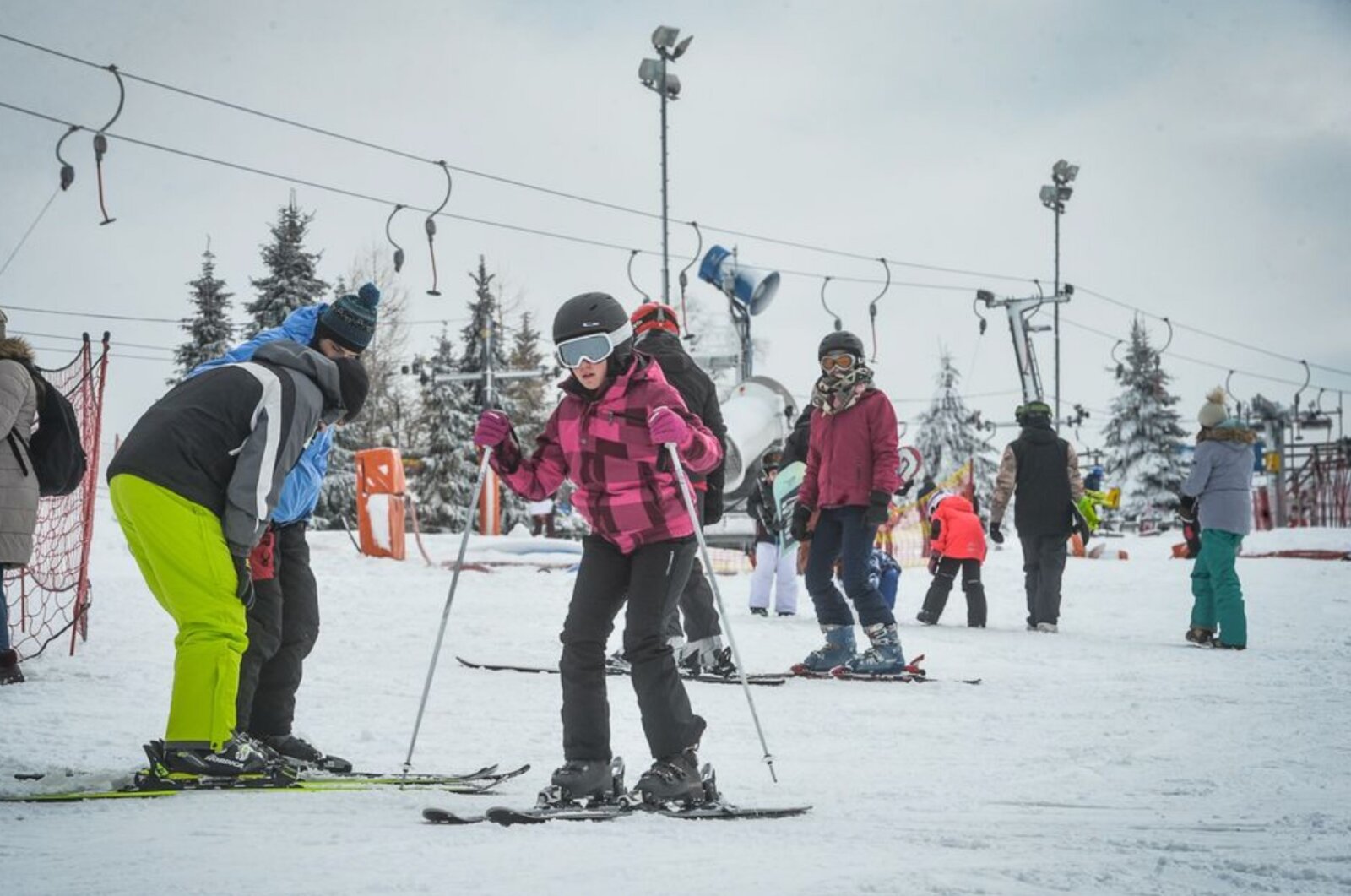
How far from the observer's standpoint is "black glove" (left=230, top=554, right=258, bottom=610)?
12.1 ft

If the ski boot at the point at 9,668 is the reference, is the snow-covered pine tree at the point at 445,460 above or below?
above

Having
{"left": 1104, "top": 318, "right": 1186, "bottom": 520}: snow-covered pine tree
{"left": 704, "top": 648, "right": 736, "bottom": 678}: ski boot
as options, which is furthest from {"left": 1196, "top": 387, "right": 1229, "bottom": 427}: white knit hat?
{"left": 1104, "top": 318, "right": 1186, "bottom": 520}: snow-covered pine tree

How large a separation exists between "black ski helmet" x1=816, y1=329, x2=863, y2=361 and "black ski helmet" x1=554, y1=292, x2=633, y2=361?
3350mm

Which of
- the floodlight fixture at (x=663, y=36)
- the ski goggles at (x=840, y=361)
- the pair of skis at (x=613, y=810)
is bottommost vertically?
the pair of skis at (x=613, y=810)

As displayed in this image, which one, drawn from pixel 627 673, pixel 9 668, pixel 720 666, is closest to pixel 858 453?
pixel 720 666

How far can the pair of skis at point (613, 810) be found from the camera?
3.06 meters

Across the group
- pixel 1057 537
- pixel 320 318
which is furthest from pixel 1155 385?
pixel 320 318

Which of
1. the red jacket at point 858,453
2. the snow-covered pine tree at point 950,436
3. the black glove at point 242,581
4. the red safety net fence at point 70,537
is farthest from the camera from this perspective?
the snow-covered pine tree at point 950,436

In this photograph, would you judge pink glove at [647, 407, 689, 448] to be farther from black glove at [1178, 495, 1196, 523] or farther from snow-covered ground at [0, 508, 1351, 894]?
black glove at [1178, 495, 1196, 523]

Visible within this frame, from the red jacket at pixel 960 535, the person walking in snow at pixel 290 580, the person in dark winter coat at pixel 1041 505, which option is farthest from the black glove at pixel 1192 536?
the person walking in snow at pixel 290 580

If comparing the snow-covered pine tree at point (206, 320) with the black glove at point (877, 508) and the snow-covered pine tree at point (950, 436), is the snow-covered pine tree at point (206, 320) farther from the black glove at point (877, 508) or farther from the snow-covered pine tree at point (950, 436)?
the black glove at point (877, 508)

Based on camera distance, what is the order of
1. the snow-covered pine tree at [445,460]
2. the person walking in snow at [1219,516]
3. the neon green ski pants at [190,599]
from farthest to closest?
the snow-covered pine tree at [445,460], the person walking in snow at [1219,516], the neon green ski pants at [190,599]

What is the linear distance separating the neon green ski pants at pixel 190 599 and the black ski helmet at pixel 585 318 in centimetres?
125

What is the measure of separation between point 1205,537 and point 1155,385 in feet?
136
